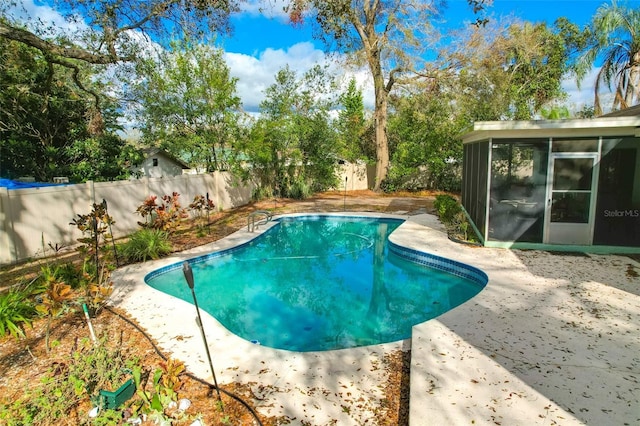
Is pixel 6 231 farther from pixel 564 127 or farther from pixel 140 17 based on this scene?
pixel 564 127

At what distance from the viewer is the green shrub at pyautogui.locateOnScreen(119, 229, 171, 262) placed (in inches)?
282

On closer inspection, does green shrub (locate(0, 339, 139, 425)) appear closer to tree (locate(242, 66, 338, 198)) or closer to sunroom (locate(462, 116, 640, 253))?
sunroom (locate(462, 116, 640, 253))

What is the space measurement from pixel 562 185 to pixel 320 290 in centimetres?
532

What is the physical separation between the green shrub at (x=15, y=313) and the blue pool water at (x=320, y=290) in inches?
79.5

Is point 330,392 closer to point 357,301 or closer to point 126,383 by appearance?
point 126,383

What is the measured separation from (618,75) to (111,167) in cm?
2074

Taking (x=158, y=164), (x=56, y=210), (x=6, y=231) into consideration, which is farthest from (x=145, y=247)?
(x=158, y=164)

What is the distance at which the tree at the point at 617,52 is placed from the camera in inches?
552

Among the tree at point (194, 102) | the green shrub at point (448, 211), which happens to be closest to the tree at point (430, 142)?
the green shrub at point (448, 211)

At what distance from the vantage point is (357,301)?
6.00 metres

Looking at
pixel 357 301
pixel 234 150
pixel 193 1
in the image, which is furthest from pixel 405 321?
pixel 234 150

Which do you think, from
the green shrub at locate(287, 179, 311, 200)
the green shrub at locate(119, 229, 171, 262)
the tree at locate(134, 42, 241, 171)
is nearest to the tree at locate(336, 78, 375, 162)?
the green shrub at locate(287, 179, 311, 200)

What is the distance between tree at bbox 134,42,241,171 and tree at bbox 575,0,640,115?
49.7 ft

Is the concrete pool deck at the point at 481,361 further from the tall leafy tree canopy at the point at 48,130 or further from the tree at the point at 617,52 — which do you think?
the tree at the point at 617,52
